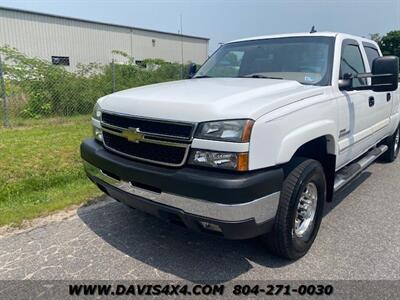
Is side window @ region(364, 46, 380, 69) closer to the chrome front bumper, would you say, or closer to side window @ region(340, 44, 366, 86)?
side window @ region(340, 44, 366, 86)

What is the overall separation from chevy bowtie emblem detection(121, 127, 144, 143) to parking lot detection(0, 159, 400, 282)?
3.49ft

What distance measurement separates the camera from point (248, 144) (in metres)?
2.44

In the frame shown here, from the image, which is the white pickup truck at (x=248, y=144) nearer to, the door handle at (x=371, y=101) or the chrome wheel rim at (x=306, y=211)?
the chrome wheel rim at (x=306, y=211)

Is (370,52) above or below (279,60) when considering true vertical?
above

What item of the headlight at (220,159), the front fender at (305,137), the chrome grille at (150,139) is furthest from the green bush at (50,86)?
the front fender at (305,137)

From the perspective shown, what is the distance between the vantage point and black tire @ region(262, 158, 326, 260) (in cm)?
280

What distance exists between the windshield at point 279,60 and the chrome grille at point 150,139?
1599 mm

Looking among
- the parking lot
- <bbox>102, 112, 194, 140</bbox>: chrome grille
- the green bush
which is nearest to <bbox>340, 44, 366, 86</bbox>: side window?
the parking lot

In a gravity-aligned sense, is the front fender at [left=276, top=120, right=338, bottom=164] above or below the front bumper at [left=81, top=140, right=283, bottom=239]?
above

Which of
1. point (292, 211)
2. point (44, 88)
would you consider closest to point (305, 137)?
point (292, 211)

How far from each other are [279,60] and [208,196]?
7.24ft

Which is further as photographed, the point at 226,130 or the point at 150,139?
the point at 150,139

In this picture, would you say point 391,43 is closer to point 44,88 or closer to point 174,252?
point 44,88

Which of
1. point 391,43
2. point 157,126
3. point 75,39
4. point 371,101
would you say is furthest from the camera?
point 391,43
